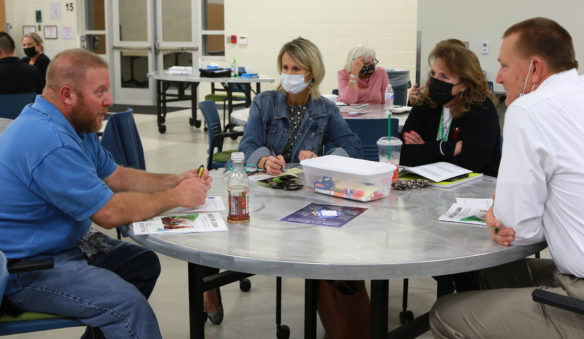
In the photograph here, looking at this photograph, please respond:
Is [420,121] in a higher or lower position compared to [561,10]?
lower

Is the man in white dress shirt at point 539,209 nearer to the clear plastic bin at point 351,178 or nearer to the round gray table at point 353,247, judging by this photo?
the round gray table at point 353,247

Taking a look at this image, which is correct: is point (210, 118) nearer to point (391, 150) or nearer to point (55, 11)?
point (391, 150)

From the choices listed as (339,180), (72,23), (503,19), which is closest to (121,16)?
(72,23)

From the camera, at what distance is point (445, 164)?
254 centimetres

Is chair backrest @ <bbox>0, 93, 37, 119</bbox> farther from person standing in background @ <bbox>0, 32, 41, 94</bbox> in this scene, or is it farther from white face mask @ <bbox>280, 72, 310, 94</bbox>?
white face mask @ <bbox>280, 72, 310, 94</bbox>

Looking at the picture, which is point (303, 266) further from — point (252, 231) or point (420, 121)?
point (420, 121)

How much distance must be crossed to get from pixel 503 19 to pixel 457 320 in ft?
18.8

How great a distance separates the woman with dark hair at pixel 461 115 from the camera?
2.76 meters

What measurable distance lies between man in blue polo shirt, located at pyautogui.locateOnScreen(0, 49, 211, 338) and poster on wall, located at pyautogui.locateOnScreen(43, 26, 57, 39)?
1069cm

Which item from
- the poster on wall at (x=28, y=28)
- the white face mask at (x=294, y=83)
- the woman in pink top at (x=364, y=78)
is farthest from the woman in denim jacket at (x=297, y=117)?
the poster on wall at (x=28, y=28)

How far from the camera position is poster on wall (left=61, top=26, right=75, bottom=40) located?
11.4 meters

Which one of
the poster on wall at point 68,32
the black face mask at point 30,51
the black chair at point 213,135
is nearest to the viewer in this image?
the black chair at point 213,135

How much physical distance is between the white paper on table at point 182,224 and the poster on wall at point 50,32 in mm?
11004

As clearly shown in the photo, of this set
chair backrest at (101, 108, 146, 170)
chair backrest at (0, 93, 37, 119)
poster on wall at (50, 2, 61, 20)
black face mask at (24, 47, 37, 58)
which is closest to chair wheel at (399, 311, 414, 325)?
chair backrest at (101, 108, 146, 170)
